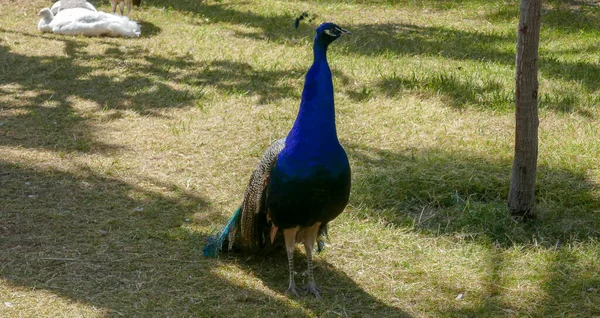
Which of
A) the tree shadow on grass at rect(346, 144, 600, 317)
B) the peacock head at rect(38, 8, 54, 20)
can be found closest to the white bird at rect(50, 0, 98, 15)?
the peacock head at rect(38, 8, 54, 20)

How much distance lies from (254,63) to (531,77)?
14.2 feet

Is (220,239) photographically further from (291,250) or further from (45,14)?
(45,14)

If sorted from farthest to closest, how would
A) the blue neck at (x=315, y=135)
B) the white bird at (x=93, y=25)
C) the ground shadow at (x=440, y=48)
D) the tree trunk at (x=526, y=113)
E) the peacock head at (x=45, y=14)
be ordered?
the peacock head at (x=45, y=14), the white bird at (x=93, y=25), the ground shadow at (x=440, y=48), the tree trunk at (x=526, y=113), the blue neck at (x=315, y=135)

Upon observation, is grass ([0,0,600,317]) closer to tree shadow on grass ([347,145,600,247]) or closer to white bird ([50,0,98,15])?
tree shadow on grass ([347,145,600,247])

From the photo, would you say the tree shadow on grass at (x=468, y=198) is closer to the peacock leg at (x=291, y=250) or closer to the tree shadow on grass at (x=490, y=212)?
the tree shadow on grass at (x=490, y=212)

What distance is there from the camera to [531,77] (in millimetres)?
5047

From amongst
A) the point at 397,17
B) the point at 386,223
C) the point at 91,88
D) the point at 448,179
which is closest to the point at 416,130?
the point at 448,179

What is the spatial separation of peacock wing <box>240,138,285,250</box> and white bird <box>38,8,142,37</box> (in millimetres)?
5955

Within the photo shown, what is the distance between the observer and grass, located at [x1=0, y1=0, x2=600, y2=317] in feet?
14.4

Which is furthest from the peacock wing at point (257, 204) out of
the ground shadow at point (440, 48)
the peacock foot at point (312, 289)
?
the ground shadow at point (440, 48)

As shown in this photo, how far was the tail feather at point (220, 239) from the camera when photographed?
15.5ft

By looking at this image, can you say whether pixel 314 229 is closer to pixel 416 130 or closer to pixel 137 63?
pixel 416 130

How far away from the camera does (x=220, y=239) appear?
15.8 feet

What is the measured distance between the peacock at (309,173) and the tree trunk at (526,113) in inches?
55.7
